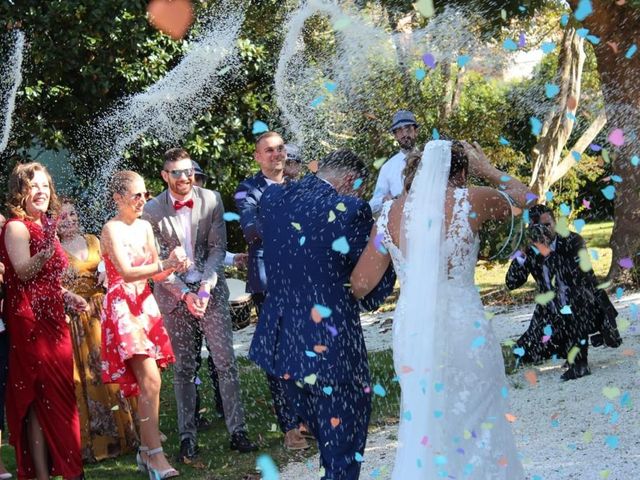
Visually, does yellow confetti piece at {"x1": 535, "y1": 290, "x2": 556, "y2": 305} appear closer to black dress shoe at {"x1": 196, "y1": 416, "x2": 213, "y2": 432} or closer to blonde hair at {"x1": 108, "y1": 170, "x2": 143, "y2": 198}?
black dress shoe at {"x1": 196, "y1": 416, "x2": 213, "y2": 432}

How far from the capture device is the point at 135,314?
583 cm

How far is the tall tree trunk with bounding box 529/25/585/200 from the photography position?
1414cm

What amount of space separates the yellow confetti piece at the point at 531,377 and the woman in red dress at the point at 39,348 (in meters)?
3.44

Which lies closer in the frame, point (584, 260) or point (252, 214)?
point (252, 214)

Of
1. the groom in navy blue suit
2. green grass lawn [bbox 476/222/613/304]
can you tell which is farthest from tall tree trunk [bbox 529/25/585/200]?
the groom in navy blue suit

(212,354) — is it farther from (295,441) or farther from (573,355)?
(573,355)

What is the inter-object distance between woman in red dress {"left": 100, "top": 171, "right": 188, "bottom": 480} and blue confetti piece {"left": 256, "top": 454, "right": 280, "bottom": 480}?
22.0 inches

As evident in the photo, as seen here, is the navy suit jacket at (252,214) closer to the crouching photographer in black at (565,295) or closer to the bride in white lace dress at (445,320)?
the crouching photographer in black at (565,295)

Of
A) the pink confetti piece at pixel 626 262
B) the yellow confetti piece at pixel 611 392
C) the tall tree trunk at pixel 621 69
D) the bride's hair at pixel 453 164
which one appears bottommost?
the yellow confetti piece at pixel 611 392

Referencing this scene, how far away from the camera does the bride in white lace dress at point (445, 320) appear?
4.04 metres

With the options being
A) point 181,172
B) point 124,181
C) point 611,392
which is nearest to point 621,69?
point 611,392

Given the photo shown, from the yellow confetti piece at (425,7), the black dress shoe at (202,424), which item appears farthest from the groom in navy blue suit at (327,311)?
the yellow confetti piece at (425,7)

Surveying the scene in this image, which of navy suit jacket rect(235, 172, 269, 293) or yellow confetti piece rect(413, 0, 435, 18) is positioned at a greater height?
yellow confetti piece rect(413, 0, 435, 18)

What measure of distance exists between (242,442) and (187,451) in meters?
0.36
